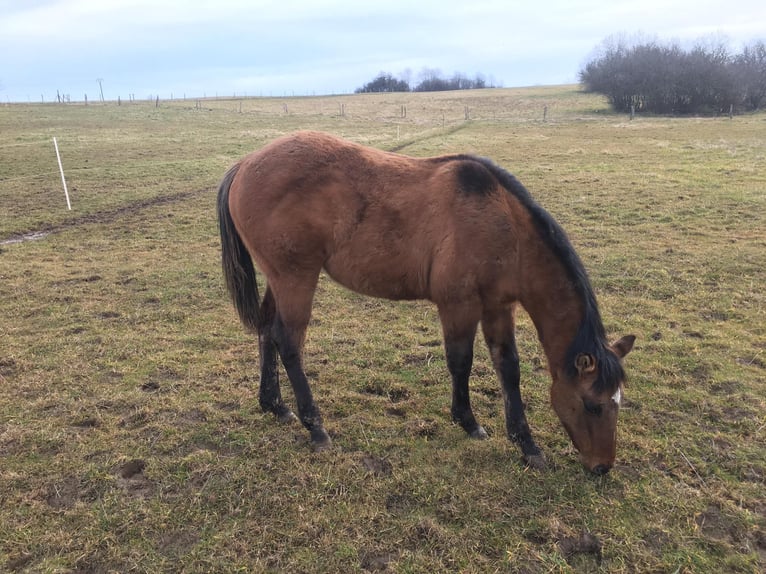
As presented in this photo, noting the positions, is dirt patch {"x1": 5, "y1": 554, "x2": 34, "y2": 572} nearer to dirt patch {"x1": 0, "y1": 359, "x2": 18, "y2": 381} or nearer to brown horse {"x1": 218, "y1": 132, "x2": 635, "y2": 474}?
brown horse {"x1": 218, "y1": 132, "x2": 635, "y2": 474}

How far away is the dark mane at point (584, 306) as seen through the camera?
9.87ft

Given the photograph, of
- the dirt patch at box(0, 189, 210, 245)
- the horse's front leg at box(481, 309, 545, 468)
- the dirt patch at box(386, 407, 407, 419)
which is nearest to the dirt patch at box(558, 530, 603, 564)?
the horse's front leg at box(481, 309, 545, 468)

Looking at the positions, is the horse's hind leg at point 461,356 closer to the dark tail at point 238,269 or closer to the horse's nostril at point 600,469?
the horse's nostril at point 600,469

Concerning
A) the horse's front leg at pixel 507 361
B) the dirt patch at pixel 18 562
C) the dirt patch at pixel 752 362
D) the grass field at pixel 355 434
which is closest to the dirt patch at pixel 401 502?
the grass field at pixel 355 434

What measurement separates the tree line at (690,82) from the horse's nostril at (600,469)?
4525 centimetres

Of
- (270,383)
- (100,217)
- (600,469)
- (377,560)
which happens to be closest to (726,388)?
(600,469)

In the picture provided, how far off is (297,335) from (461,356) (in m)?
1.26

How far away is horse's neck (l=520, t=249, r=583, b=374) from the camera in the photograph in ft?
10.6

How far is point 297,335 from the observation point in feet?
12.1

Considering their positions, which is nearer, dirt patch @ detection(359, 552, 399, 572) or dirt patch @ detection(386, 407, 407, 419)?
dirt patch @ detection(359, 552, 399, 572)

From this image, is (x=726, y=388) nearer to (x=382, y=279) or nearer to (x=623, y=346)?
(x=623, y=346)

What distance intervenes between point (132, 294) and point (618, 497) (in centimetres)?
610

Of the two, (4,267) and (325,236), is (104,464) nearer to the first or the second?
(325,236)

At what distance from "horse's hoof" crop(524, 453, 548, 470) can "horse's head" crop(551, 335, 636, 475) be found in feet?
0.81
